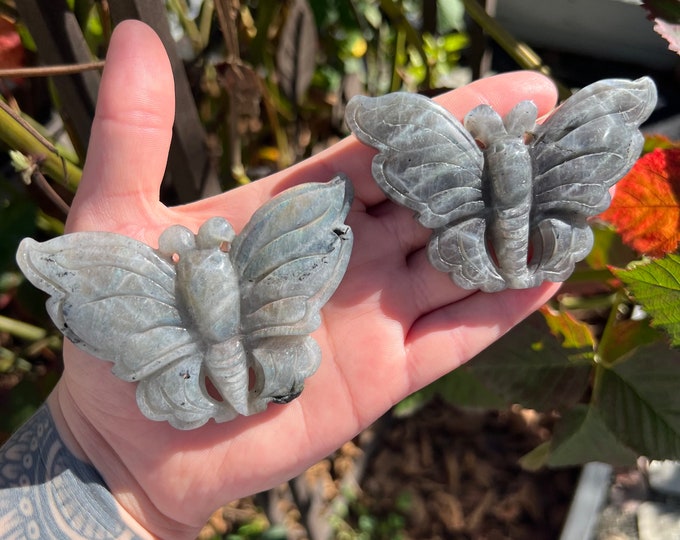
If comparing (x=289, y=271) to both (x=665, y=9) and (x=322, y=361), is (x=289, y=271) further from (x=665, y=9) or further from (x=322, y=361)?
(x=665, y=9)

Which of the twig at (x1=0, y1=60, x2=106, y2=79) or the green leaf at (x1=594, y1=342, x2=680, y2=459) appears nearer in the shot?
the twig at (x1=0, y1=60, x2=106, y2=79)

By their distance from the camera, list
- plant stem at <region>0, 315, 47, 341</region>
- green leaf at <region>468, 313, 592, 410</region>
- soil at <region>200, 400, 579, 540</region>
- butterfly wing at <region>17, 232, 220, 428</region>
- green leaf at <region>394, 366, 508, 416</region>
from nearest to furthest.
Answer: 1. butterfly wing at <region>17, 232, 220, 428</region>
2. green leaf at <region>468, 313, 592, 410</region>
3. plant stem at <region>0, 315, 47, 341</region>
4. green leaf at <region>394, 366, 508, 416</region>
5. soil at <region>200, 400, 579, 540</region>

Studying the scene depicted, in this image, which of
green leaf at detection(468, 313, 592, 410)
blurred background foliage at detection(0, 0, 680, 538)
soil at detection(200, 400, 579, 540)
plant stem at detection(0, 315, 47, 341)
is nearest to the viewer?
blurred background foliage at detection(0, 0, 680, 538)

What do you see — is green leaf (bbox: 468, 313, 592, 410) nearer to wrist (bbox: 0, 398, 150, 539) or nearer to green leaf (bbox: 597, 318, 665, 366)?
green leaf (bbox: 597, 318, 665, 366)

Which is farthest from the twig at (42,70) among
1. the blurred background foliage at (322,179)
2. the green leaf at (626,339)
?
the green leaf at (626,339)

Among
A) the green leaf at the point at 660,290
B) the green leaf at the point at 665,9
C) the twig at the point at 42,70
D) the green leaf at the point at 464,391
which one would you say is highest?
the twig at the point at 42,70

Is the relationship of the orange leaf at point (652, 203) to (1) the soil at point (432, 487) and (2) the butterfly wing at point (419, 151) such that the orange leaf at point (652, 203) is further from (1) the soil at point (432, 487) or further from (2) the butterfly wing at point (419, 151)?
(1) the soil at point (432, 487)

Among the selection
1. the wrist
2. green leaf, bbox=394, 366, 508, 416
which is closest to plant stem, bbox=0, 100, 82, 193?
the wrist
